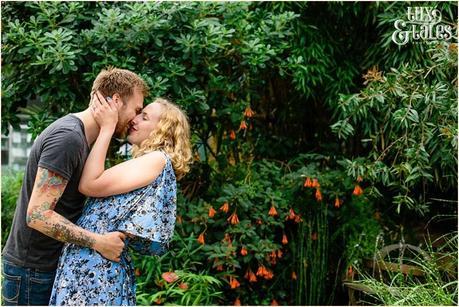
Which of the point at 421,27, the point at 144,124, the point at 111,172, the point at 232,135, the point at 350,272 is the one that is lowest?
the point at 350,272

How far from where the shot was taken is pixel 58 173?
2.74 meters

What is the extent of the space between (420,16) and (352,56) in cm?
A: 87

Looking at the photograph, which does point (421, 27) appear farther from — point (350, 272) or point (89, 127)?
point (89, 127)

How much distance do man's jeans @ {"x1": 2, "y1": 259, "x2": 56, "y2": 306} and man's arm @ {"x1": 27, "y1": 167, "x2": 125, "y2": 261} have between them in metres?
0.26

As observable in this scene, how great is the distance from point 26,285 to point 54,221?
1.27 ft

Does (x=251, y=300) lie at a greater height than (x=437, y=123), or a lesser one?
lesser

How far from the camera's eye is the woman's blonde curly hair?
9.74 feet

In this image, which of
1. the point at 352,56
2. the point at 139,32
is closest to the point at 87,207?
the point at 139,32

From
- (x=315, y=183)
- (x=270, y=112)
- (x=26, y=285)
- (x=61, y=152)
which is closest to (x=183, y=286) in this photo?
(x=315, y=183)

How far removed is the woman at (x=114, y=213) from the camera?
9.25ft

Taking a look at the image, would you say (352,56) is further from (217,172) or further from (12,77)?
(12,77)

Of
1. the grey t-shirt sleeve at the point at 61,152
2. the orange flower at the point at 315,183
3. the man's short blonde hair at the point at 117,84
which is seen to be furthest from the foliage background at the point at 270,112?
the grey t-shirt sleeve at the point at 61,152

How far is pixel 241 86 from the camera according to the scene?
17.0ft

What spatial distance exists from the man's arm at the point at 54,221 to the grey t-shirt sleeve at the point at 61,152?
0.10 feet
